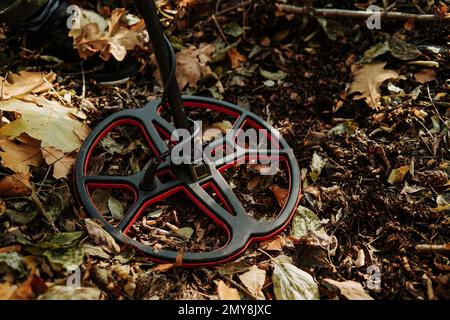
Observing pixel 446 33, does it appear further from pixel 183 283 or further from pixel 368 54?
pixel 183 283

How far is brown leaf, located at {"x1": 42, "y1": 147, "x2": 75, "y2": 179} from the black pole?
0.45m

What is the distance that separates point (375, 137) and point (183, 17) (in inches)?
44.4

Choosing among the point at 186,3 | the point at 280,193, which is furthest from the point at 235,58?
the point at 280,193

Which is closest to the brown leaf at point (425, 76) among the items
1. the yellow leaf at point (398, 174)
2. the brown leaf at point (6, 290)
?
the yellow leaf at point (398, 174)

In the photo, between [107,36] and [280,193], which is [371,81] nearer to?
[280,193]

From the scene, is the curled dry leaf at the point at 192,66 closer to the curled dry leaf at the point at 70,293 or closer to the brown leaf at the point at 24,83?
the brown leaf at the point at 24,83

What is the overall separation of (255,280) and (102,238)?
0.52 metres

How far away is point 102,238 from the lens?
1466 millimetres

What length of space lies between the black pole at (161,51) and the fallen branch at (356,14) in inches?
38.0

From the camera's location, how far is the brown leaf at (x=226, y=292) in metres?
1.40

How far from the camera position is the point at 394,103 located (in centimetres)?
188

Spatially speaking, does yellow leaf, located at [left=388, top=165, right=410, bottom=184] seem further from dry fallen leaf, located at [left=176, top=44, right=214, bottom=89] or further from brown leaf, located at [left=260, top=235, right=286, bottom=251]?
dry fallen leaf, located at [left=176, top=44, right=214, bottom=89]

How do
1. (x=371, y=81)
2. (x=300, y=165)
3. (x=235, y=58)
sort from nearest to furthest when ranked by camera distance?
1. (x=300, y=165)
2. (x=371, y=81)
3. (x=235, y=58)
